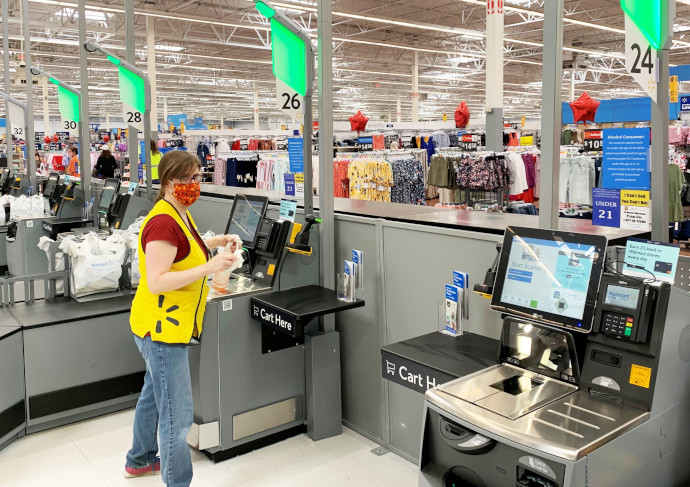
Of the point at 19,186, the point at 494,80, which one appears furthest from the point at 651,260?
the point at 19,186

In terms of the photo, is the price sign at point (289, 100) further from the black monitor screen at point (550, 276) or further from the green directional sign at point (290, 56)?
the black monitor screen at point (550, 276)

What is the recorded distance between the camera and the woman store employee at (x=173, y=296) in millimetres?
2680

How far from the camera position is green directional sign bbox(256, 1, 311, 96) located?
12.2 ft

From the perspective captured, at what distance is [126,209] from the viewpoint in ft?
19.0

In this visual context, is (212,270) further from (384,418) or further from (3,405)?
(3,405)

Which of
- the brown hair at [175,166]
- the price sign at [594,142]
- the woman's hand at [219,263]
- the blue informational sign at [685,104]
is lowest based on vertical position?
the woman's hand at [219,263]

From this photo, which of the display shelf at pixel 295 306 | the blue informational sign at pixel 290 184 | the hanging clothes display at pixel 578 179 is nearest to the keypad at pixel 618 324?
the display shelf at pixel 295 306

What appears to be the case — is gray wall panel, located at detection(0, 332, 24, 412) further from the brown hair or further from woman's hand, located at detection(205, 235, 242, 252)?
the brown hair

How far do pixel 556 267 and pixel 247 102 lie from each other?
36.4m

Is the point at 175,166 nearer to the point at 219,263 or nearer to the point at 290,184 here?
the point at 219,263

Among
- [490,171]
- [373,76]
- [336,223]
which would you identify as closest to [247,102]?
[373,76]

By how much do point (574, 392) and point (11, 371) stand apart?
310cm

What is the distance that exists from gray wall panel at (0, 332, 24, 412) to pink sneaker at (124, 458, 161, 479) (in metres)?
0.88

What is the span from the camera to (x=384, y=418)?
12.1ft
